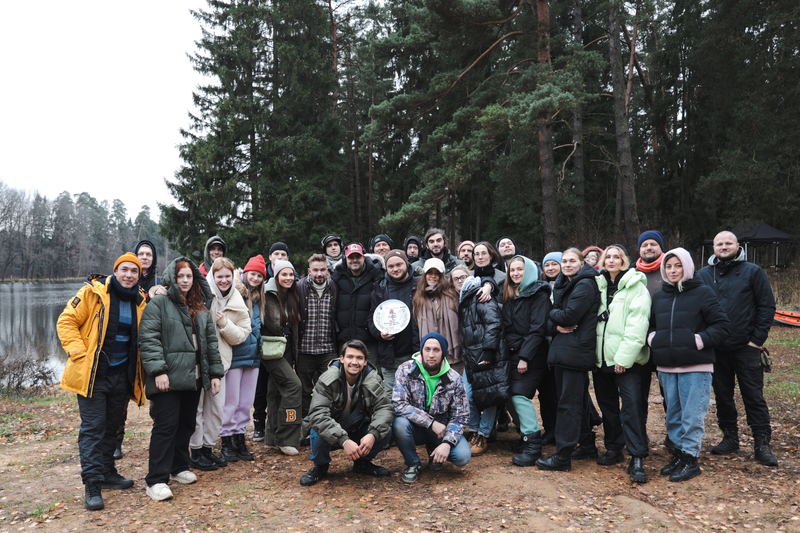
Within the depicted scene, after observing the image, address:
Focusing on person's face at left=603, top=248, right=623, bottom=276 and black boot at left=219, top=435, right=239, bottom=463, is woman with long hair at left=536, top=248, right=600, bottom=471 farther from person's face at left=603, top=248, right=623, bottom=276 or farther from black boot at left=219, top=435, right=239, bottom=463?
black boot at left=219, top=435, right=239, bottom=463

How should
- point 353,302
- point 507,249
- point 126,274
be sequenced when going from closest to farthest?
point 126,274
point 353,302
point 507,249

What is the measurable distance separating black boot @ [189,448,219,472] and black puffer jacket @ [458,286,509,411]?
266 centimetres

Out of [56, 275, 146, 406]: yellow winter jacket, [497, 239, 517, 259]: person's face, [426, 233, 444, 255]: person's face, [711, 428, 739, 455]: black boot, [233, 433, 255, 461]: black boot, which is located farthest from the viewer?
[426, 233, 444, 255]: person's face

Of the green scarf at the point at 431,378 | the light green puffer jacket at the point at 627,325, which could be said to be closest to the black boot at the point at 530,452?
the light green puffer jacket at the point at 627,325

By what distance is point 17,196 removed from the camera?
6131 cm

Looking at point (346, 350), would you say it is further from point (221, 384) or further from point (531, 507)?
point (531, 507)

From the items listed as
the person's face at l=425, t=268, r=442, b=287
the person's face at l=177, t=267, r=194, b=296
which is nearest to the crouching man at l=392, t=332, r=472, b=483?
the person's face at l=425, t=268, r=442, b=287

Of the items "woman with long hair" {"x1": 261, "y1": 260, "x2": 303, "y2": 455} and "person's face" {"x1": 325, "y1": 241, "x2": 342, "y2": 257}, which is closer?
"woman with long hair" {"x1": 261, "y1": 260, "x2": 303, "y2": 455}

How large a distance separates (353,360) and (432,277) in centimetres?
137

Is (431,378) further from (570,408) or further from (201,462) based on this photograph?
(201,462)

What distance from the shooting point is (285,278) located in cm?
523

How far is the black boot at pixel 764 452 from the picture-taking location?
4.52 metres

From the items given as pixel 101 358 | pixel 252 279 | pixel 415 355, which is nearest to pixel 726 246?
pixel 415 355

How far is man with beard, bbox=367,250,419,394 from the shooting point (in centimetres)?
525
